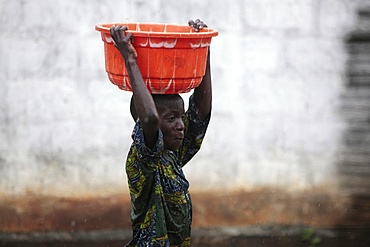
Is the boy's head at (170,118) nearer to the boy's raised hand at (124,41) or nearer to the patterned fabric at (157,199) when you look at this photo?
the patterned fabric at (157,199)

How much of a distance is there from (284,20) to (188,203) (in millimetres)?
2231

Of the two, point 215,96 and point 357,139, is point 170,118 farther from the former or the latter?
point 357,139

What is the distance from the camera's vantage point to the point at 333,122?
18.3 ft

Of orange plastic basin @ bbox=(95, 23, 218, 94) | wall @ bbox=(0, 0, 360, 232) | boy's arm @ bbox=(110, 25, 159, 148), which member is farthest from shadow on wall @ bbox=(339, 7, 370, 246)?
boy's arm @ bbox=(110, 25, 159, 148)

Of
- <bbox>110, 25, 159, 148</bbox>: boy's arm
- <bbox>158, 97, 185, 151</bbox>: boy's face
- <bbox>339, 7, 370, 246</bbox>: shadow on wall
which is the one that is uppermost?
<bbox>110, 25, 159, 148</bbox>: boy's arm

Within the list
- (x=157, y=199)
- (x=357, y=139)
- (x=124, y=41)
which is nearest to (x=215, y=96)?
(x=357, y=139)

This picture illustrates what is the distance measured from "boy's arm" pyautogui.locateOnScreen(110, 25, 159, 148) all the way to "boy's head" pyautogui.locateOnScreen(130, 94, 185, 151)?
9.2 inches

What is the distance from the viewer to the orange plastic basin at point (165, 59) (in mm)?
3215

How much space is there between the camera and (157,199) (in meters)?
3.46

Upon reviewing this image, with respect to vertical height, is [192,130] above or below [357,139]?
above

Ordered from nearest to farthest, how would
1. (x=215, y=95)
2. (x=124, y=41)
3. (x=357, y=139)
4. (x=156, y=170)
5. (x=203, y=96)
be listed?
(x=124, y=41)
(x=156, y=170)
(x=203, y=96)
(x=215, y=95)
(x=357, y=139)

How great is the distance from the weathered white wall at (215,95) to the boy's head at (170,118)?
73.4 inches

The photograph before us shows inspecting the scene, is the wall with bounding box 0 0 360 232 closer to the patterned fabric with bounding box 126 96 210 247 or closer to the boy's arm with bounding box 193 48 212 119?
the boy's arm with bounding box 193 48 212 119

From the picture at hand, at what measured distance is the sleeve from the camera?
3.78 metres
